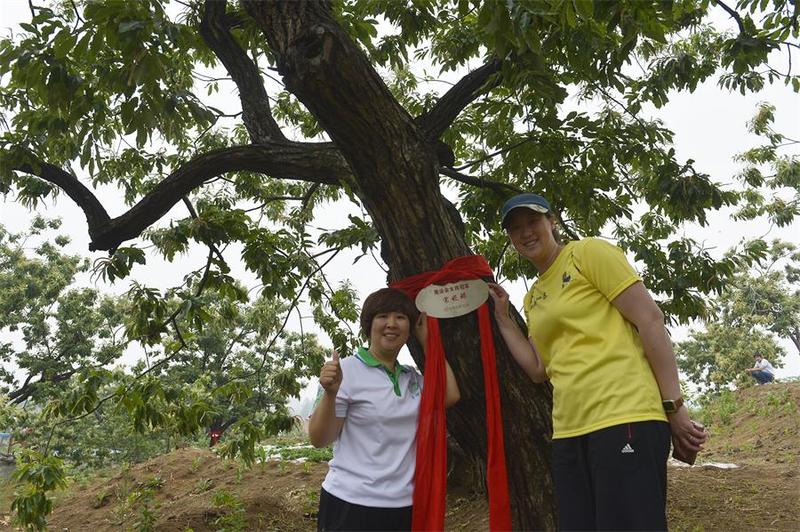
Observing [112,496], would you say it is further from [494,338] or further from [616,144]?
[616,144]

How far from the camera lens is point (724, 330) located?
1984cm

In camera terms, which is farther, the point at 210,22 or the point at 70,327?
the point at 70,327

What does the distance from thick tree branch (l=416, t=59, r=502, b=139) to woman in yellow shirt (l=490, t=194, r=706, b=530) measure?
1.61 metres

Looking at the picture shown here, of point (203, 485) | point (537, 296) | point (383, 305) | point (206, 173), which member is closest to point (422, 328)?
point (383, 305)

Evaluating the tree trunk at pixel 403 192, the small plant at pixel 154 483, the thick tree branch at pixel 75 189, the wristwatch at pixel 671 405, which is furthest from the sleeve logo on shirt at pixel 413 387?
the small plant at pixel 154 483

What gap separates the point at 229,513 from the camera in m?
5.15

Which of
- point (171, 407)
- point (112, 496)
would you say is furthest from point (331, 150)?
point (112, 496)

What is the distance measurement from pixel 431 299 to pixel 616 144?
2554 millimetres

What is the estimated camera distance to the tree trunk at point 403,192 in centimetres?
274

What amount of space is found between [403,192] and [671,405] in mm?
1667

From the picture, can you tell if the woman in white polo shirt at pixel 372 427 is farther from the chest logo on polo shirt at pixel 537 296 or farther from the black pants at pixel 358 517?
the chest logo on polo shirt at pixel 537 296

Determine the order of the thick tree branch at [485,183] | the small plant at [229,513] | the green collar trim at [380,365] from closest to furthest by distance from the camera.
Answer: the green collar trim at [380,365] → the thick tree branch at [485,183] → the small plant at [229,513]

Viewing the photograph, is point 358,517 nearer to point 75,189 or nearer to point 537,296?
point 537,296

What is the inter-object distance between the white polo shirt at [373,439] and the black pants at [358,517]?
0.07 ft
